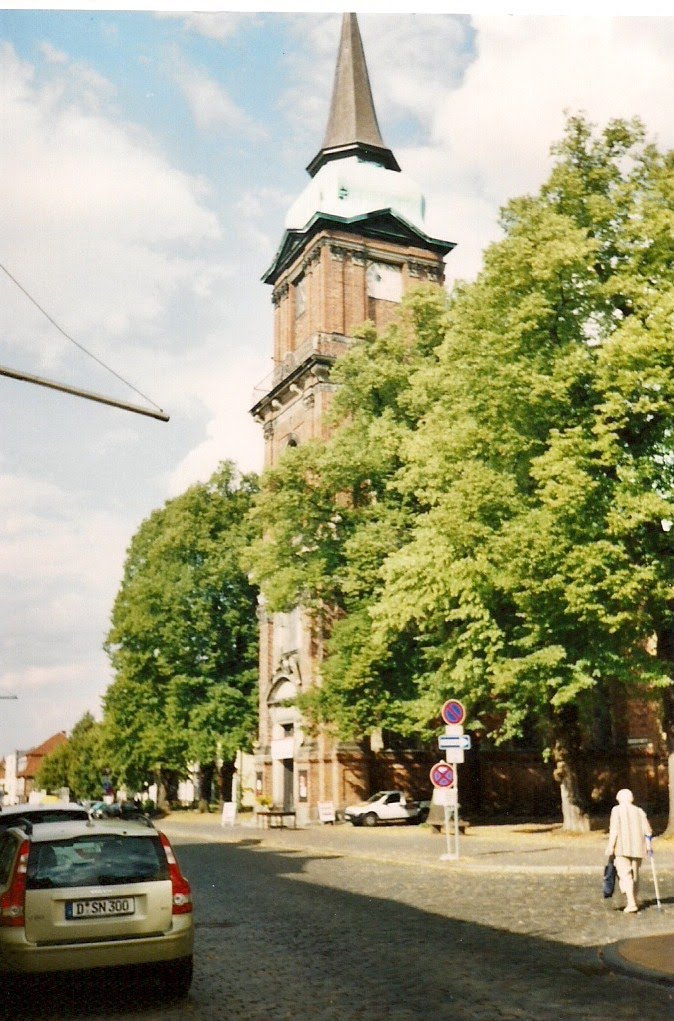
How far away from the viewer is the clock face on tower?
4325 cm

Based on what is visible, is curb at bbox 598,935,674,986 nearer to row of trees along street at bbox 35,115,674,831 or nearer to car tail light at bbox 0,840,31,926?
car tail light at bbox 0,840,31,926

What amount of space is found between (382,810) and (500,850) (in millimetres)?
13267

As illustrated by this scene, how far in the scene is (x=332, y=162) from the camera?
44.4 metres

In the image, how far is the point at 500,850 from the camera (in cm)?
2127

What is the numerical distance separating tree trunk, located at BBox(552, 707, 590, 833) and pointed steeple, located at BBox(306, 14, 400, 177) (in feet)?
94.5

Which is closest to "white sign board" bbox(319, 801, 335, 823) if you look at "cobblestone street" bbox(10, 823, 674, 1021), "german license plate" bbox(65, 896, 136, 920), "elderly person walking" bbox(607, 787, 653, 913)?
"cobblestone street" bbox(10, 823, 674, 1021)

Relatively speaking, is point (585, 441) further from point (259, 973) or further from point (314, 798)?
point (314, 798)

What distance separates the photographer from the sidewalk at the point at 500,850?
9.28 metres

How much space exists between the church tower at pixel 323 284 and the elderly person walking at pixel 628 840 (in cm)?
2608

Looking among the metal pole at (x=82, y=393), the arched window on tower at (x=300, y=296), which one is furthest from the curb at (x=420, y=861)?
the arched window on tower at (x=300, y=296)

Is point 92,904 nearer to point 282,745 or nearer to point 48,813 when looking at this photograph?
point 48,813

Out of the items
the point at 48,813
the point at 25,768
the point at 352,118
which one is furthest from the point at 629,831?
the point at 25,768

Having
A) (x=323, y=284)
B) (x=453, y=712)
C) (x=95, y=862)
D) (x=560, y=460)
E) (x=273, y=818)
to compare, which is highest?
(x=323, y=284)

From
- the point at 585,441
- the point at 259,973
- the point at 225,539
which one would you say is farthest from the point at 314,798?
the point at 259,973
